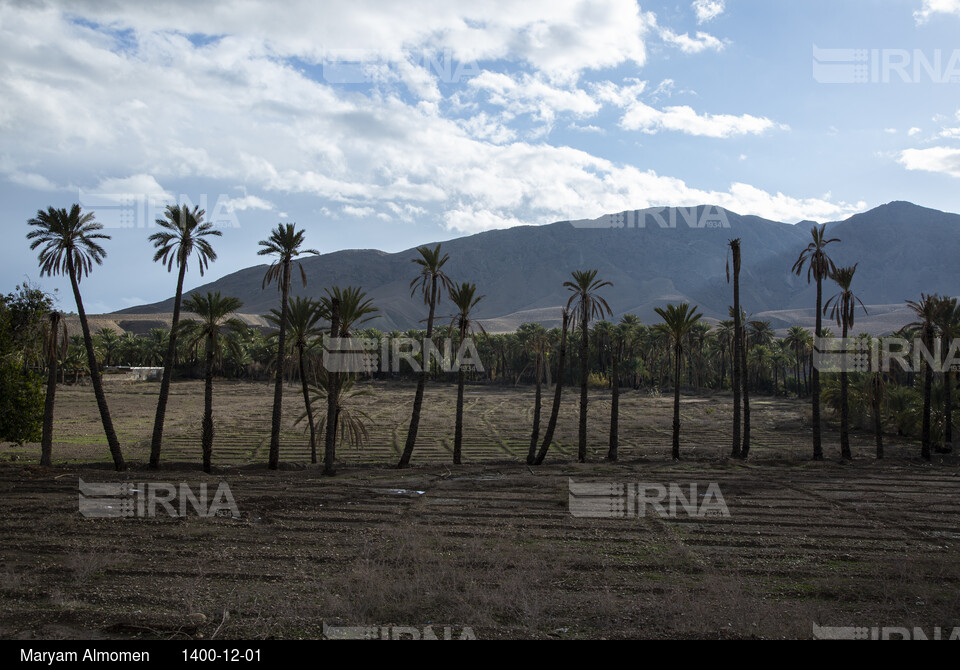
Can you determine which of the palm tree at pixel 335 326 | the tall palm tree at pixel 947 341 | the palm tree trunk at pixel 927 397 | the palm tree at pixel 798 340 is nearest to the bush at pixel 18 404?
the palm tree at pixel 335 326

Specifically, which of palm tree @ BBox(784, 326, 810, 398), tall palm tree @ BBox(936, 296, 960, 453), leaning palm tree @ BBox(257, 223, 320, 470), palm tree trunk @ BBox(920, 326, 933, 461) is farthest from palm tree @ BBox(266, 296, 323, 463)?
palm tree @ BBox(784, 326, 810, 398)

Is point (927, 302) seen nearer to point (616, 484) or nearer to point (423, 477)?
point (616, 484)

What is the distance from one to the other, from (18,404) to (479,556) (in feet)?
67.6

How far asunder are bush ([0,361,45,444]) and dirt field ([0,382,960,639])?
5.97 ft

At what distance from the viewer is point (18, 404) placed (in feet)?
77.3

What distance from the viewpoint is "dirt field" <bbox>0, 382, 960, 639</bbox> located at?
33.1ft

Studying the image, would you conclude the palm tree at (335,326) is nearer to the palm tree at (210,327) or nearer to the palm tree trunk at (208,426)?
the palm tree at (210,327)

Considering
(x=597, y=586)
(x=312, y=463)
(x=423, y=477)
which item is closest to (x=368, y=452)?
(x=312, y=463)

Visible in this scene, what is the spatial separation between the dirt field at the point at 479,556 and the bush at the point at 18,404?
1.82 m

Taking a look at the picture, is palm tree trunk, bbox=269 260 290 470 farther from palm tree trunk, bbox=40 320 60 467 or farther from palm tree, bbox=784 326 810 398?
palm tree, bbox=784 326 810 398

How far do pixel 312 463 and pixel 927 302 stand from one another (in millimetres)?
32962

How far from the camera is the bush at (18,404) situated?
23156 millimetres

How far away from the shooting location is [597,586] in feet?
39.3
